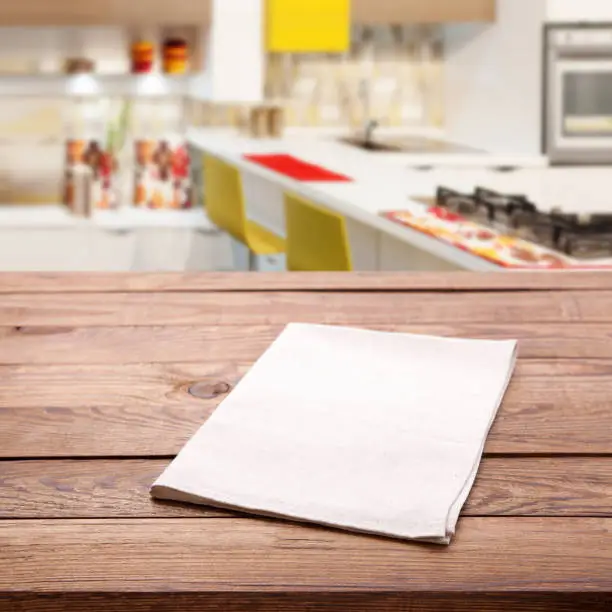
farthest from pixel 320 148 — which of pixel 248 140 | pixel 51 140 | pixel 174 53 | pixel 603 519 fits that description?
pixel 603 519

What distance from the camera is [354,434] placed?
2.86 ft

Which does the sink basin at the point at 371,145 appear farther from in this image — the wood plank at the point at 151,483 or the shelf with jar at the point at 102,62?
the wood plank at the point at 151,483

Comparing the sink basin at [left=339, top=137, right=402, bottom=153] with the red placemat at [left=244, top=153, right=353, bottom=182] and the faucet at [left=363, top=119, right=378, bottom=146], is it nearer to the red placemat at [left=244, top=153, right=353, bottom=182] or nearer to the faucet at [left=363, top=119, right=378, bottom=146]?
the faucet at [left=363, top=119, right=378, bottom=146]

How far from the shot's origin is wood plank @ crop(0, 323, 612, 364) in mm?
1107

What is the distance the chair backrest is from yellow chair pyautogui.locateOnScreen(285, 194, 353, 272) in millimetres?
953

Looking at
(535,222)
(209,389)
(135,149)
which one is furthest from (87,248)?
(209,389)

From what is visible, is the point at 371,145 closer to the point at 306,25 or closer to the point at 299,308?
the point at 306,25

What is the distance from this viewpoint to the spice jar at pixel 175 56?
4.96 m

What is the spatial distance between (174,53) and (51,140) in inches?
28.0

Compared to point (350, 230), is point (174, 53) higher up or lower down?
higher up

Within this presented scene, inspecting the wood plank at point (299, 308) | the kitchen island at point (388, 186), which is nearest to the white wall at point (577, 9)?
the kitchen island at point (388, 186)

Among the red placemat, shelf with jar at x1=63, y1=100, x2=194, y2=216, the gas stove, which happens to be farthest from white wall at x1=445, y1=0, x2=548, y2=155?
the gas stove

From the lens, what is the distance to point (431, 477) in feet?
2.61

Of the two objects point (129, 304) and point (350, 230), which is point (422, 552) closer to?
point (129, 304)
